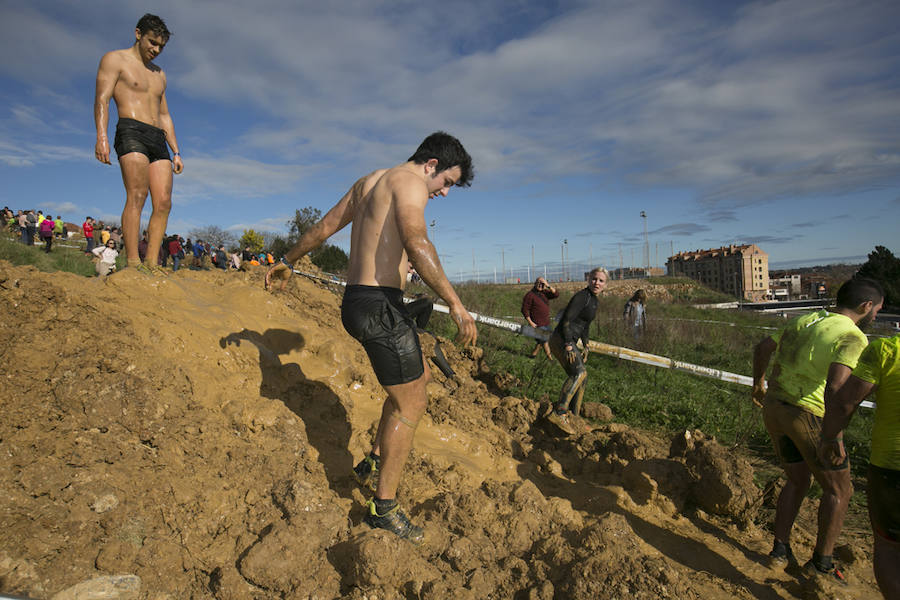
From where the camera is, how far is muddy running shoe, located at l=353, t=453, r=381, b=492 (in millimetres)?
3074

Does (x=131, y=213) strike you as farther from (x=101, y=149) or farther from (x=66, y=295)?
(x=66, y=295)

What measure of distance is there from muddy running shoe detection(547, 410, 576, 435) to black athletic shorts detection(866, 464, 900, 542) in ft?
9.66

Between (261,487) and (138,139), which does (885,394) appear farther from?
(138,139)

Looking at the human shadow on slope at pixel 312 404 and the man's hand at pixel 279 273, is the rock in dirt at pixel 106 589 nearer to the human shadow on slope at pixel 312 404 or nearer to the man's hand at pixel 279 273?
the human shadow on slope at pixel 312 404

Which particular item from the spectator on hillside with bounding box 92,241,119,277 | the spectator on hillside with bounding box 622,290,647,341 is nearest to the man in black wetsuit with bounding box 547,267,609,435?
the spectator on hillside with bounding box 92,241,119,277

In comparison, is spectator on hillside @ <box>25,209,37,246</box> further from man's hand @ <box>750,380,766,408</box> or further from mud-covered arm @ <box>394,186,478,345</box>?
man's hand @ <box>750,380,766,408</box>

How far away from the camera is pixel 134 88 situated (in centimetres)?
434

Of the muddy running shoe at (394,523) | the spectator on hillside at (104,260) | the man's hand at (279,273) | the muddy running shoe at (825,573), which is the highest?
the spectator on hillside at (104,260)

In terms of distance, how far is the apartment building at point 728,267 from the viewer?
201 ft

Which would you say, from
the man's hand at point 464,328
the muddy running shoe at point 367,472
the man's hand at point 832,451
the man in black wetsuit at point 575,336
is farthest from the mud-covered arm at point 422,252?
the man in black wetsuit at point 575,336

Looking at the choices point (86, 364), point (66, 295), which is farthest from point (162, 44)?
point (86, 364)

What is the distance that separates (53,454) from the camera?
7.84 feet

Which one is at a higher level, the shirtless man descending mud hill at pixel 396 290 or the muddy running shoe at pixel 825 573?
the shirtless man descending mud hill at pixel 396 290

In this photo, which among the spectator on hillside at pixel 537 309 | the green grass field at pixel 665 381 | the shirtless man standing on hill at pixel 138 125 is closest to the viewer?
the shirtless man standing on hill at pixel 138 125
